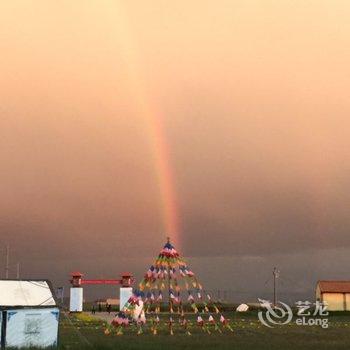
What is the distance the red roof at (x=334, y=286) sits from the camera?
112 metres

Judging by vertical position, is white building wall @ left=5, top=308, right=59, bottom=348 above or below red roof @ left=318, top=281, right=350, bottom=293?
below

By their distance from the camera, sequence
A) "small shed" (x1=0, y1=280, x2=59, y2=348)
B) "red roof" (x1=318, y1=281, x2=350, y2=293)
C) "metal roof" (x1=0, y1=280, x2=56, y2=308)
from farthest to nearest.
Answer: "red roof" (x1=318, y1=281, x2=350, y2=293) → "metal roof" (x1=0, y1=280, x2=56, y2=308) → "small shed" (x1=0, y1=280, x2=59, y2=348)

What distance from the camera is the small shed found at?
1156 inches

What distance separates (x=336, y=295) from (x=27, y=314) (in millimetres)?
89254

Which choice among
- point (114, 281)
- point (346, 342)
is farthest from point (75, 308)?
point (346, 342)

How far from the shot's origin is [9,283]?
3072 centimetres

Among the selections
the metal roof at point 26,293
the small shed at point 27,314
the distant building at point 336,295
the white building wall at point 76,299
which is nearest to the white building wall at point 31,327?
the small shed at point 27,314

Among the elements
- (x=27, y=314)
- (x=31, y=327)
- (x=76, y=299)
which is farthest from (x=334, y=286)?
(x=27, y=314)

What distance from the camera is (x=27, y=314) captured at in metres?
30.1

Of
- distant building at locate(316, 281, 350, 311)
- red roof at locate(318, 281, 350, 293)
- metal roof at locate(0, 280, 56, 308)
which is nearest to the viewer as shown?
metal roof at locate(0, 280, 56, 308)

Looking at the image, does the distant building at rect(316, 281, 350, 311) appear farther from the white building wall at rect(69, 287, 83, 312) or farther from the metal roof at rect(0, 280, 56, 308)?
the metal roof at rect(0, 280, 56, 308)

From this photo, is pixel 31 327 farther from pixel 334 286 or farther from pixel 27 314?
pixel 334 286

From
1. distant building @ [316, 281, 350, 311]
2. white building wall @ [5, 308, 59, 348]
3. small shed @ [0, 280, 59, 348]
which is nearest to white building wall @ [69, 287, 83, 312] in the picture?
distant building @ [316, 281, 350, 311]

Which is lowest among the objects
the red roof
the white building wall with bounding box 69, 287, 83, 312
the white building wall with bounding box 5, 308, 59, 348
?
the white building wall with bounding box 5, 308, 59, 348
